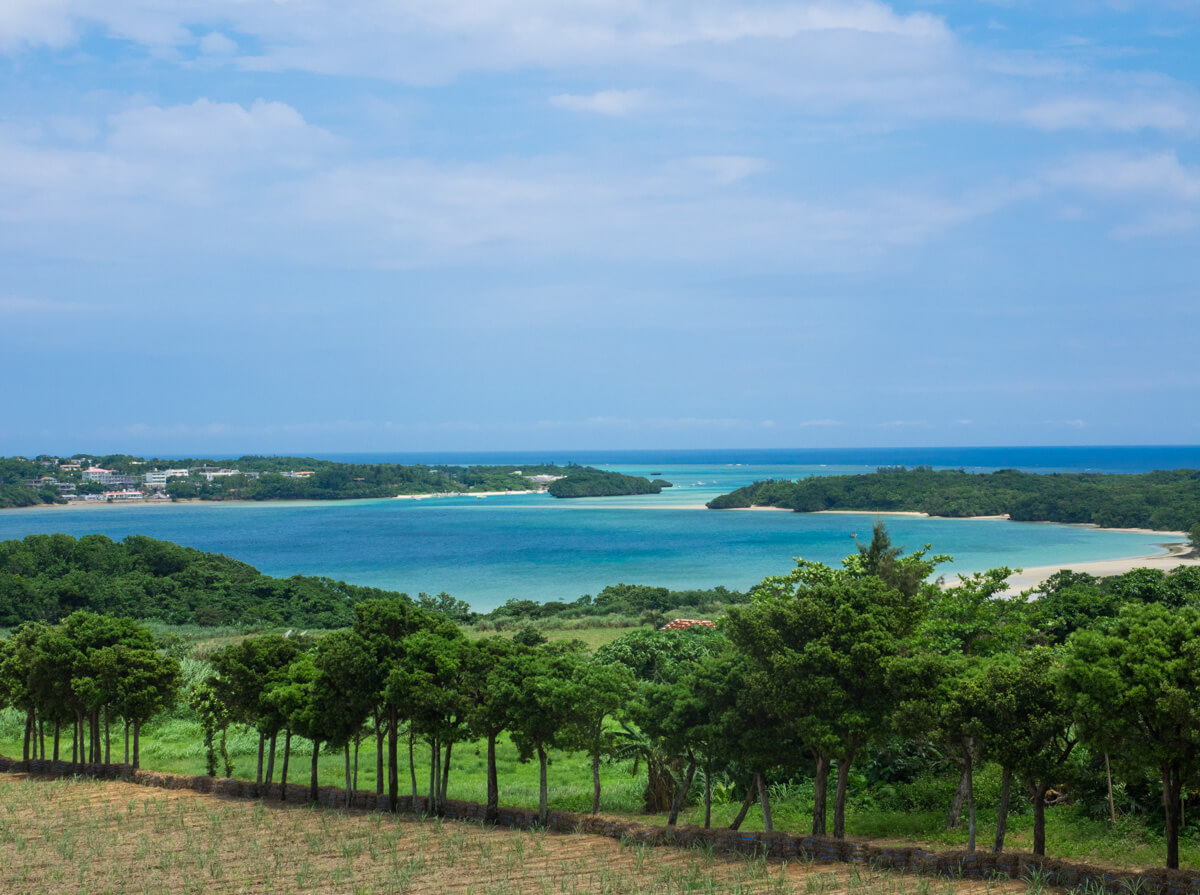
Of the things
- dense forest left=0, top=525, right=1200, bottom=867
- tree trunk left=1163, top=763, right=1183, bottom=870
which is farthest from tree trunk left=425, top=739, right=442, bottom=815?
tree trunk left=1163, top=763, right=1183, bottom=870

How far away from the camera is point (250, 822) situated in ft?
53.9

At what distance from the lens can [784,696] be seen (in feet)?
45.4

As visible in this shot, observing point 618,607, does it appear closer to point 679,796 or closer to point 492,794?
point 492,794

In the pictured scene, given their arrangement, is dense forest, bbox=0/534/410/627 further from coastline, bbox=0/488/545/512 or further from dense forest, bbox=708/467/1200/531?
coastline, bbox=0/488/545/512

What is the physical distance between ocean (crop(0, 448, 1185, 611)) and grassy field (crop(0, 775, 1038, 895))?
96.4ft

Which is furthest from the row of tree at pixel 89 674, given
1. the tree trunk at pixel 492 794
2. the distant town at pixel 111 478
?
the distant town at pixel 111 478

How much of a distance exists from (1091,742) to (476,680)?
379 inches

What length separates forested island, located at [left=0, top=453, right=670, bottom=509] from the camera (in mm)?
154250

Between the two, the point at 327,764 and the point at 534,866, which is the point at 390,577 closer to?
the point at 327,764

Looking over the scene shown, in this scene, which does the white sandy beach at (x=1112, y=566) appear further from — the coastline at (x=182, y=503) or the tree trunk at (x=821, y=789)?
the coastline at (x=182, y=503)

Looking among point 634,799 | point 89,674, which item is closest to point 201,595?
point 89,674

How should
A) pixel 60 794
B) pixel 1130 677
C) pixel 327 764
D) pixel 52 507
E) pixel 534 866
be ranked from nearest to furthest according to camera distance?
pixel 1130 677 < pixel 534 866 < pixel 60 794 < pixel 327 764 < pixel 52 507

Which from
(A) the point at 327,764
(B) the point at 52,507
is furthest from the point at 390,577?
(B) the point at 52,507

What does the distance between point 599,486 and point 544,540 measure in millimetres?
75402
